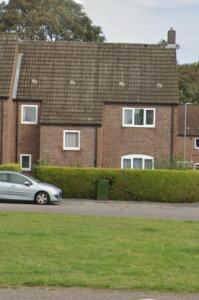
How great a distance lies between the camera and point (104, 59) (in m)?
44.0

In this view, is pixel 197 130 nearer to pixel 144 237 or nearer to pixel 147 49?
pixel 147 49

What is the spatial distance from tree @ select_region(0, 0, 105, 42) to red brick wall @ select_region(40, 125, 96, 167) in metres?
30.3

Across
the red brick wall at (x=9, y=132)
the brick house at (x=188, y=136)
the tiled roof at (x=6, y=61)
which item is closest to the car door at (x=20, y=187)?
the red brick wall at (x=9, y=132)

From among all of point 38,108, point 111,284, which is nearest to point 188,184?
point 38,108

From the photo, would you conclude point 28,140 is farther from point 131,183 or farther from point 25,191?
point 25,191

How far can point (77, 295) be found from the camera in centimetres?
909

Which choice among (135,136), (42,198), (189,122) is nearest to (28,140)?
(135,136)

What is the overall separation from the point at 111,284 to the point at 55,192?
→ 2200 cm

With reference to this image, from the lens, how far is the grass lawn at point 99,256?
32.2 ft

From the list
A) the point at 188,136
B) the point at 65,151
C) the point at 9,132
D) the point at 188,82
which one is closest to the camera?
the point at 9,132

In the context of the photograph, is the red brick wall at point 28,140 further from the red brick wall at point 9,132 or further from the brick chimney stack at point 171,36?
the brick chimney stack at point 171,36

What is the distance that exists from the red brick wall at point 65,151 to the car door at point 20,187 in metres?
9.60

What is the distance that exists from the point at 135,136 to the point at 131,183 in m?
6.86

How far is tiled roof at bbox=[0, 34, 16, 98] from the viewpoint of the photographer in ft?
134
